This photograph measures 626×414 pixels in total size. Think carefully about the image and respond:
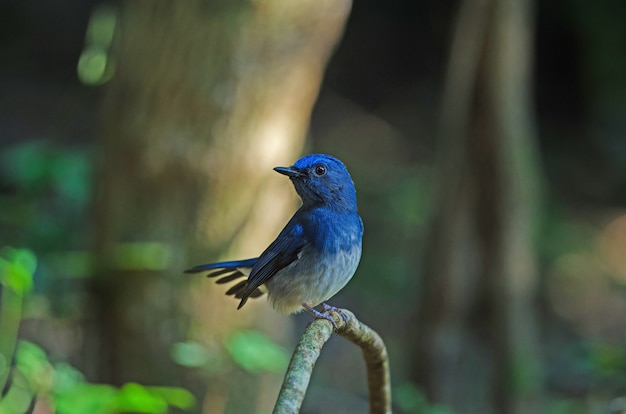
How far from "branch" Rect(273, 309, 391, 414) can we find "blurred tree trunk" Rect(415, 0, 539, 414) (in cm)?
286

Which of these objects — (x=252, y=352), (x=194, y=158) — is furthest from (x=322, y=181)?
(x=194, y=158)

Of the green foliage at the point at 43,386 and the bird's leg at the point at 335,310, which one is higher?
the bird's leg at the point at 335,310

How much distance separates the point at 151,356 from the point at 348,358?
10.1ft

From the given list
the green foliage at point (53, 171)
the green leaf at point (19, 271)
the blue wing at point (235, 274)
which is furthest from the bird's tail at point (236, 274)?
the green foliage at point (53, 171)

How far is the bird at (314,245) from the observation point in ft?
9.79

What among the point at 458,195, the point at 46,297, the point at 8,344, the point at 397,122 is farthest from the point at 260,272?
the point at 397,122

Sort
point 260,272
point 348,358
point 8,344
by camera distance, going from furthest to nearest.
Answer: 1. point 348,358
2. point 8,344
3. point 260,272

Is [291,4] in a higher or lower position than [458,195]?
higher

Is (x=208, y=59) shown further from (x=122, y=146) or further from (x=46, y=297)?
(x=46, y=297)

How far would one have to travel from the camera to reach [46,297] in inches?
194

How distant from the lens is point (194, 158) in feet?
14.4

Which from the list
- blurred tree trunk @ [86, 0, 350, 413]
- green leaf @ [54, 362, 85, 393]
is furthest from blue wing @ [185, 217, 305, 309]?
blurred tree trunk @ [86, 0, 350, 413]

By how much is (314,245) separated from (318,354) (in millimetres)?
846

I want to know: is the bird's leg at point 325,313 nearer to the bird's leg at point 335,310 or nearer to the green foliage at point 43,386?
the bird's leg at point 335,310
